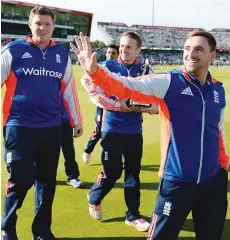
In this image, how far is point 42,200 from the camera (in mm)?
3887

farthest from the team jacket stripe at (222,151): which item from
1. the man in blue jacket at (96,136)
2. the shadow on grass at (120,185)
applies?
the man in blue jacket at (96,136)

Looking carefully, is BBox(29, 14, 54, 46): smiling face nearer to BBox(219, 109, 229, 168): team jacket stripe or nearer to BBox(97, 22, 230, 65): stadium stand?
BBox(219, 109, 229, 168): team jacket stripe

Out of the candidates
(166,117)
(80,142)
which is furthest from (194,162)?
(80,142)

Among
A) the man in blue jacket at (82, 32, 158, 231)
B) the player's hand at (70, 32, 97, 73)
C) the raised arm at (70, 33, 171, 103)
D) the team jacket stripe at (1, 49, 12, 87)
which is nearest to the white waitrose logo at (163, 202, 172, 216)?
the raised arm at (70, 33, 171, 103)

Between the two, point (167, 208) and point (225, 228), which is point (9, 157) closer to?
point (167, 208)

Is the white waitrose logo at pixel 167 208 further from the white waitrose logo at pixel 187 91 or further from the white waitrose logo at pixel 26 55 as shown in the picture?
the white waitrose logo at pixel 26 55

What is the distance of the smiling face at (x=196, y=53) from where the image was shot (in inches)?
114

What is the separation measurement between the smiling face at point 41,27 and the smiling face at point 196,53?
1382 millimetres

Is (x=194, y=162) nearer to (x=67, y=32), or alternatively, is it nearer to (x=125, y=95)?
(x=125, y=95)

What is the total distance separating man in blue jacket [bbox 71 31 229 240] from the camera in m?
2.85

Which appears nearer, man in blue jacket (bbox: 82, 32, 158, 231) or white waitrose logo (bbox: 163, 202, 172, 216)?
white waitrose logo (bbox: 163, 202, 172, 216)

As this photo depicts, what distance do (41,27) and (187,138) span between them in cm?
172

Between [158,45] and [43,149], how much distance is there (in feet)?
292

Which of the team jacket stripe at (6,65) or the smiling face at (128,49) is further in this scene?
the smiling face at (128,49)
